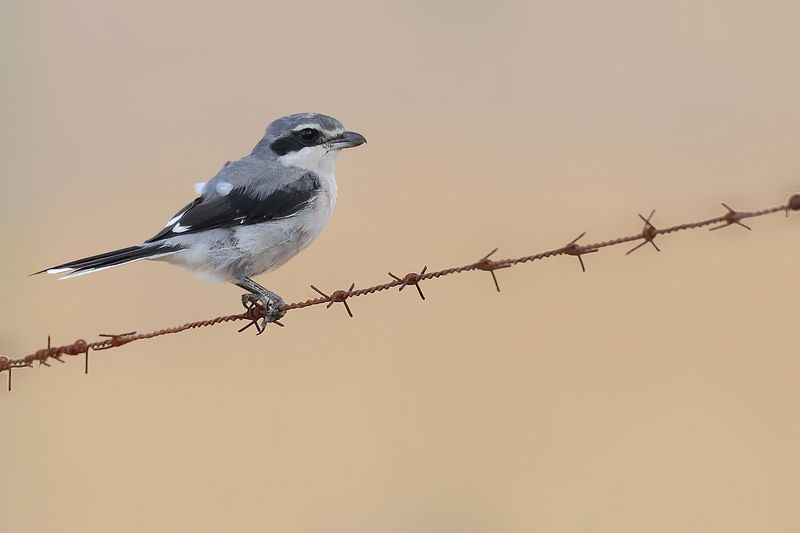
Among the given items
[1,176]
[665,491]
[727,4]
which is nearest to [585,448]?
[665,491]

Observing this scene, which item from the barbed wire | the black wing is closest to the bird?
the black wing

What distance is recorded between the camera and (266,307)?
16.5 feet

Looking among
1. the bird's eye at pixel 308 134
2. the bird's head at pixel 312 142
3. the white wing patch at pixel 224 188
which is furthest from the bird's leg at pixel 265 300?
the bird's eye at pixel 308 134

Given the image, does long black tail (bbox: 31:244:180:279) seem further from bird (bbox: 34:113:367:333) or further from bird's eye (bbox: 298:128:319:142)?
bird's eye (bbox: 298:128:319:142)

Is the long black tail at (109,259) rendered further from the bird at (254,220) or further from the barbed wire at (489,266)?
the barbed wire at (489,266)

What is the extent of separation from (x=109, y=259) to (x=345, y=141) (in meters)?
1.46

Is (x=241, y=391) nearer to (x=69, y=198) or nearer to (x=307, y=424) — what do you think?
(x=307, y=424)

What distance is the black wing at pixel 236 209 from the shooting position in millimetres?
4926

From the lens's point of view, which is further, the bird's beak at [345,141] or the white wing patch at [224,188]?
the bird's beak at [345,141]

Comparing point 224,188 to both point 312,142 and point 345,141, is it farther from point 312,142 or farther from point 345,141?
Result: point 345,141

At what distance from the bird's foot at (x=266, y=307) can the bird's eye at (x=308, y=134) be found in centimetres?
86

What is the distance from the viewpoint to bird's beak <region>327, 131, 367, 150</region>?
5.41 m

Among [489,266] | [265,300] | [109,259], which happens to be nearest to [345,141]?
[265,300]

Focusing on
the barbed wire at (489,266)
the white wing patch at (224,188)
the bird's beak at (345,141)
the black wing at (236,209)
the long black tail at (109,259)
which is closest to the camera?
the barbed wire at (489,266)
